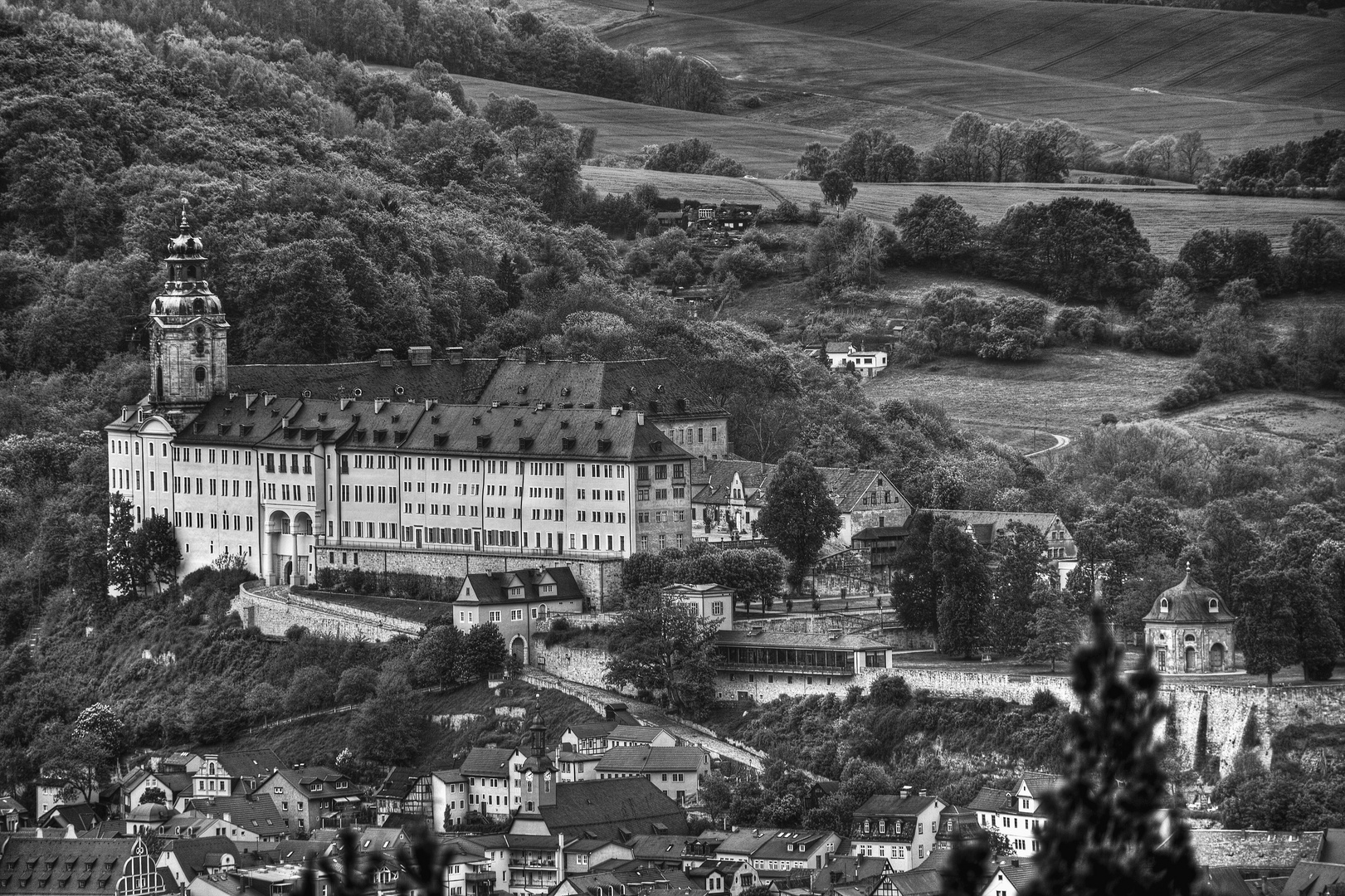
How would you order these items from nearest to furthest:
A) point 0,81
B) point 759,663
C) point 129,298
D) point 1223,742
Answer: point 1223,742, point 759,663, point 129,298, point 0,81

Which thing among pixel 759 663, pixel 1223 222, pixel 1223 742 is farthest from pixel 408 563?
pixel 1223 222

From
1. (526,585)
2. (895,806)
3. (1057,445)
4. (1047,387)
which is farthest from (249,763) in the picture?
(1047,387)

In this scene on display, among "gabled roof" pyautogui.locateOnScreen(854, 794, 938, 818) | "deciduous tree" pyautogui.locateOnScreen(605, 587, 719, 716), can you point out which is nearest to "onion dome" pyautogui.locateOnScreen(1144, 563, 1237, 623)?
"gabled roof" pyautogui.locateOnScreen(854, 794, 938, 818)

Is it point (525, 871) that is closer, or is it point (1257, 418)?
point (525, 871)

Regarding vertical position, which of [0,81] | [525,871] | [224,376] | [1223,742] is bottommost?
[525,871]

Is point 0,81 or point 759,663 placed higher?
point 0,81

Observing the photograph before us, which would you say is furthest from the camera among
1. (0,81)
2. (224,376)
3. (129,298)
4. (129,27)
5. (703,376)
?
(129,27)

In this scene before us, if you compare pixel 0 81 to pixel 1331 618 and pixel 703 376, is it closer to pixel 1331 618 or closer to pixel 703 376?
pixel 703 376
